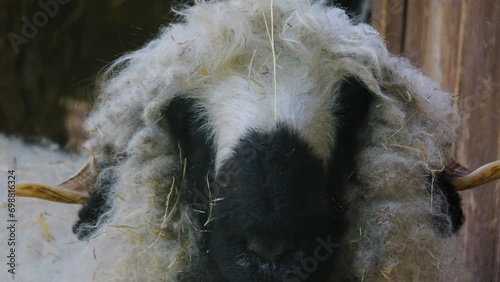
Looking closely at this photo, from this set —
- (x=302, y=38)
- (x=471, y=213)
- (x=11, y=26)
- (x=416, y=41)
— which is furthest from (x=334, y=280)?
(x=11, y=26)

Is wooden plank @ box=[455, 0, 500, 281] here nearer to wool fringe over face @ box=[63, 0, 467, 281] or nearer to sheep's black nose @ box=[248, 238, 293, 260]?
wool fringe over face @ box=[63, 0, 467, 281]

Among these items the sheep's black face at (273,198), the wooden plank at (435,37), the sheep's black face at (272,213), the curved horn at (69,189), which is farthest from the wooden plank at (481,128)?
the curved horn at (69,189)

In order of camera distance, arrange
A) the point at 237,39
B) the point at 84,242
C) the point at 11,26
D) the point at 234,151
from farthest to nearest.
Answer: the point at 11,26
the point at 84,242
the point at 237,39
the point at 234,151

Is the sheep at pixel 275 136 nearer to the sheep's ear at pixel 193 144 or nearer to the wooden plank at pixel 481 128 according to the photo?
the sheep's ear at pixel 193 144

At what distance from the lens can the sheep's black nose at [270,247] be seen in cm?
204

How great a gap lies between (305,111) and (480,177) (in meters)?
0.78

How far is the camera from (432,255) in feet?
8.41

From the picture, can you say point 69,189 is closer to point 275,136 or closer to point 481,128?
point 275,136

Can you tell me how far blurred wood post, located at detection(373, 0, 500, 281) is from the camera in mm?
3266

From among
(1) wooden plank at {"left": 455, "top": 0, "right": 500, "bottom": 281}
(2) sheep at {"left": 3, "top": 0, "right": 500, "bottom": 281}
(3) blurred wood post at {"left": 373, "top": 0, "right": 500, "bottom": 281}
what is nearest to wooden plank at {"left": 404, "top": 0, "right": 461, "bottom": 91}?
(3) blurred wood post at {"left": 373, "top": 0, "right": 500, "bottom": 281}

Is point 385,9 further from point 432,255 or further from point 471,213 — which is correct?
point 432,255

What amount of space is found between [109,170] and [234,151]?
0.75 meters

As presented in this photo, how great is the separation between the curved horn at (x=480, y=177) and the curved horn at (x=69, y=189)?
1.56 meters

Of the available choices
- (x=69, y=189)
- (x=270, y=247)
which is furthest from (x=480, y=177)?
(x=69, y=189)
